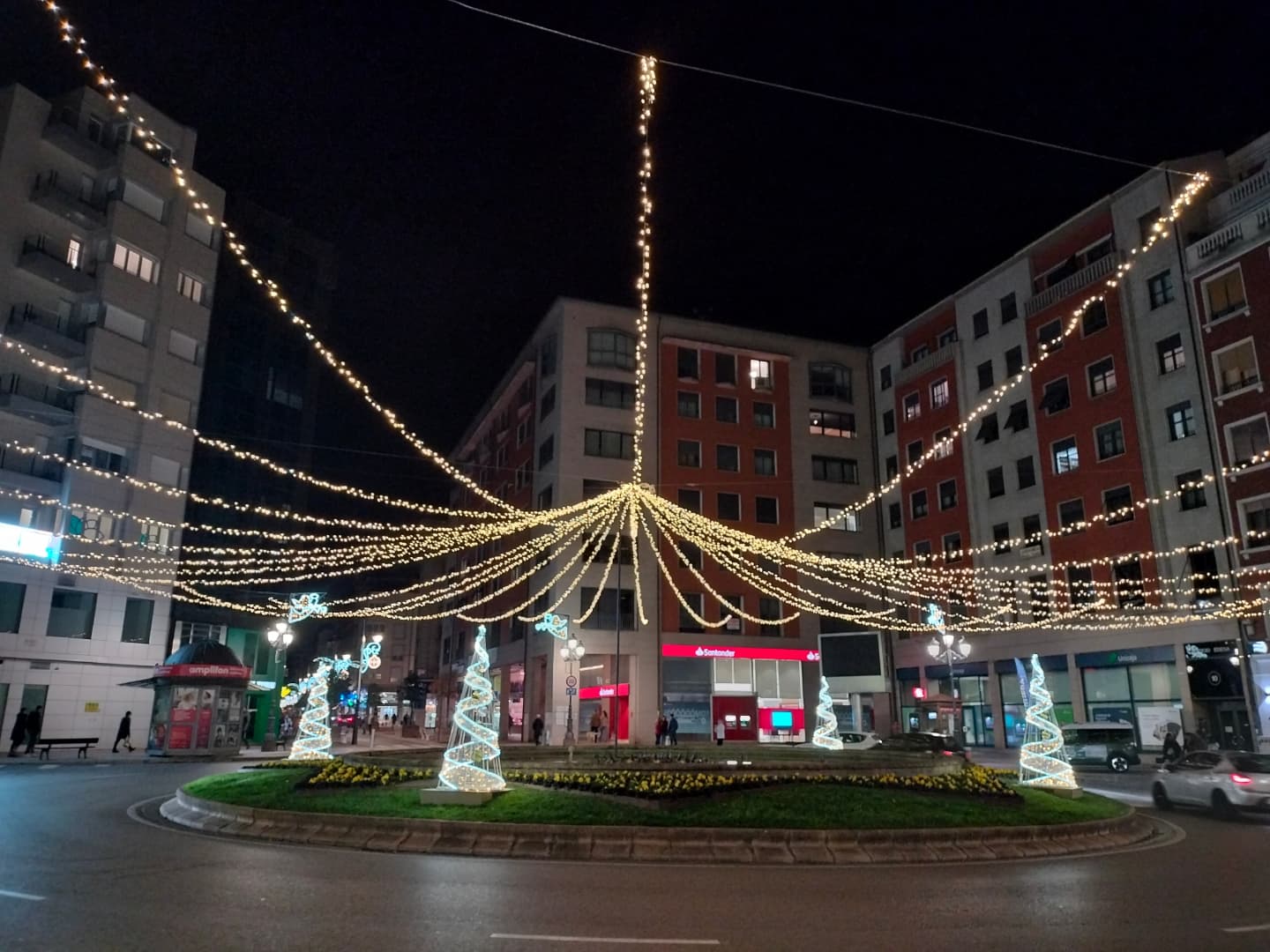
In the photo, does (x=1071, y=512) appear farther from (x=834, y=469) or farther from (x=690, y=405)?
(x=690, y=405)

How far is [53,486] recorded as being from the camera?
38.2 meters

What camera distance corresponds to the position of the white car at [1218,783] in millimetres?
17453

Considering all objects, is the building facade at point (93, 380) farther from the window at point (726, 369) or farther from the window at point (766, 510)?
the window at point (766, 510)

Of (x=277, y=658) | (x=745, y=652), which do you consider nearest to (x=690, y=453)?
(x=745, y=652)

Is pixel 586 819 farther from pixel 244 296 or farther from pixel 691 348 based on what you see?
pixel 244 296

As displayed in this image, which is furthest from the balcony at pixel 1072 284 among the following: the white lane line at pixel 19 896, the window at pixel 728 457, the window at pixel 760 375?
the white lane line at pixel 19 896

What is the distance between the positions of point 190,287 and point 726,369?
29285 millimetres

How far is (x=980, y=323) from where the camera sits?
46.9 m

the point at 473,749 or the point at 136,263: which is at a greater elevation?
the point at 136,263

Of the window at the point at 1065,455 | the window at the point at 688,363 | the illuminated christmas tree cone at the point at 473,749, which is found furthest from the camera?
the window at the point at 688,363

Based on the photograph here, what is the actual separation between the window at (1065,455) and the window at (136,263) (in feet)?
143

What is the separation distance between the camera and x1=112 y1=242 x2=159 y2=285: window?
136ft

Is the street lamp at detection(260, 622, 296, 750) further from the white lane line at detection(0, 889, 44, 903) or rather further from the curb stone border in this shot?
the white lane line at detection(0, 889, 44, 903)

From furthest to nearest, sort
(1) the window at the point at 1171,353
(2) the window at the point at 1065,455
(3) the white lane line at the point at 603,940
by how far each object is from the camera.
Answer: (2) the window at the point at 1065,455 < (1) the window at the point at 1171,353 < (3) the white lane line at the point at 603,940
